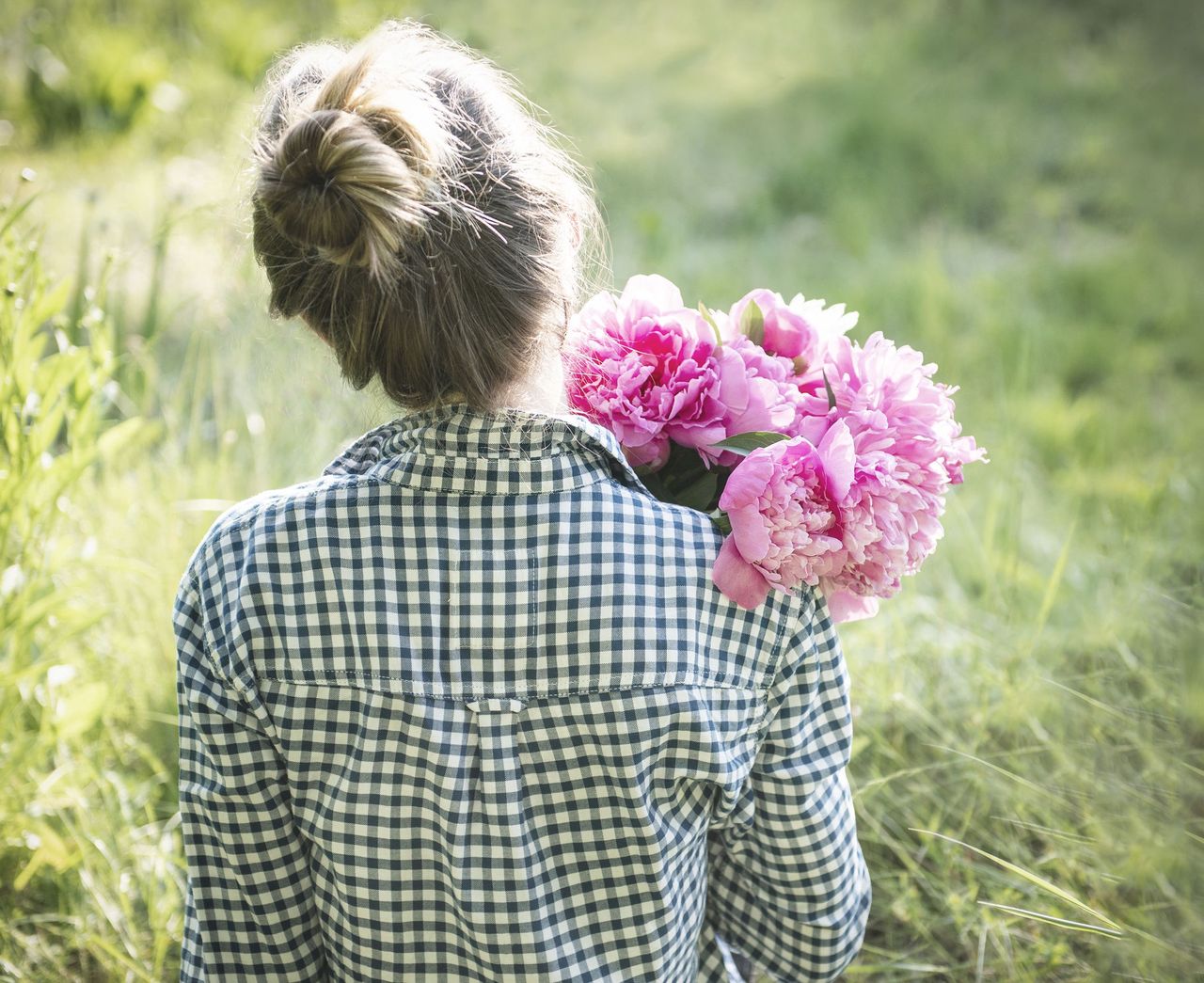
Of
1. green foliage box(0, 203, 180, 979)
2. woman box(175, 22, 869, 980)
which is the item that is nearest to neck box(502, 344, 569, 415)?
woman box(175, 22, 869, 980)

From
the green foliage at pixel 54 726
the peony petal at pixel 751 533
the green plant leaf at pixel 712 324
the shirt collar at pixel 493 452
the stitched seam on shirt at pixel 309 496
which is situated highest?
the green plant leaf at pixel 712 324

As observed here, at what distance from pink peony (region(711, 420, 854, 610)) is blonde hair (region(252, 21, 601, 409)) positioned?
22 centimetres

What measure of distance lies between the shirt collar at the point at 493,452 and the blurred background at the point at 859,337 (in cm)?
11

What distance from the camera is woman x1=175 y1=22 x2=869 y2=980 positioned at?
894 millimetres

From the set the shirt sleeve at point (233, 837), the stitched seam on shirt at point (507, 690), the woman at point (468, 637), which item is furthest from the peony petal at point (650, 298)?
Answer: the shirt sleeve at point (233, 837)

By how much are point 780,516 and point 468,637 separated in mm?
281

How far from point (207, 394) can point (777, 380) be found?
6.21 feet

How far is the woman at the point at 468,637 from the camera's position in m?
0.89

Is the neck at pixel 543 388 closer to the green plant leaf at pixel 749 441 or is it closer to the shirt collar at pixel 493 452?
the shirt collar at pixel 493 452

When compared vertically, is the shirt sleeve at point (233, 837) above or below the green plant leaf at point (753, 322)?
below

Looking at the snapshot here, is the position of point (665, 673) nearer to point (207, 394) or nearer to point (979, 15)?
point (207, 394)

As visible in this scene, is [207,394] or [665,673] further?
[207,394]

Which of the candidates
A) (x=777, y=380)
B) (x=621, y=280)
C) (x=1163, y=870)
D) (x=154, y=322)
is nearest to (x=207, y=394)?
(x=154, y=322)

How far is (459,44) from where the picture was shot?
1.06 meters
